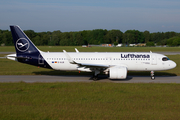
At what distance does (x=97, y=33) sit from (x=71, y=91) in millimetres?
185959

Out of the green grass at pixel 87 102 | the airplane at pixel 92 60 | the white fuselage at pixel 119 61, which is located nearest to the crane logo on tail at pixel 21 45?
the airplane at pixel 92 60

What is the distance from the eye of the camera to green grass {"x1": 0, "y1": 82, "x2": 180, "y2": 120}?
35.3ft

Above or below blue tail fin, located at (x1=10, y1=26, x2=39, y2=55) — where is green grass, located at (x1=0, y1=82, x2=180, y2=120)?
below

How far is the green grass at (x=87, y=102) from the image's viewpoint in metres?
10.8

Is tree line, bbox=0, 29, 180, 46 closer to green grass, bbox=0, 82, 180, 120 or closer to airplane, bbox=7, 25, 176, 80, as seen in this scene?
airplane, bbox=7, 25, 176, 80

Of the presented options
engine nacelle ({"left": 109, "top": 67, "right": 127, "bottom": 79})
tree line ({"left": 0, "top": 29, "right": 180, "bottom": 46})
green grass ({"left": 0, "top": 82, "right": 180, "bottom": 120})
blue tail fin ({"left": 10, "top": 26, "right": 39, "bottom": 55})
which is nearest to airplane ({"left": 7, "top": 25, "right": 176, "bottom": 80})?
blue tail fin ({"left": 10, "top": 26, "right": 39, "bottom": 55})

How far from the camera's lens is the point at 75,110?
37.9 ft

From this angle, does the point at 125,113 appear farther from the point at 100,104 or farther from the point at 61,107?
the point at 61,107

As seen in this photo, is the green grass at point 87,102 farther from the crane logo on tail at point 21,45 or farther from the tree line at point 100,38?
the tree line at point 100,38

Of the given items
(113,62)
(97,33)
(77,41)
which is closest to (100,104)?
(113,62)

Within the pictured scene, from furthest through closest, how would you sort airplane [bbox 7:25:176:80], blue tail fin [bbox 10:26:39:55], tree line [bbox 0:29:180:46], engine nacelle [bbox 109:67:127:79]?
tree line [bbox 0:29:180:46]
blue tail fin [bbox 10:26:39:55]
airplane [bbox 7:25:176:80]
engine nacelle [bbox 109:67:127:79]

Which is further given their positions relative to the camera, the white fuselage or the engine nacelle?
the white fuselage

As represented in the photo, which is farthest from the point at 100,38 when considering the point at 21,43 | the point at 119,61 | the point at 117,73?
the point at 117,73

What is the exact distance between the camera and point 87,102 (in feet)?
43.3
